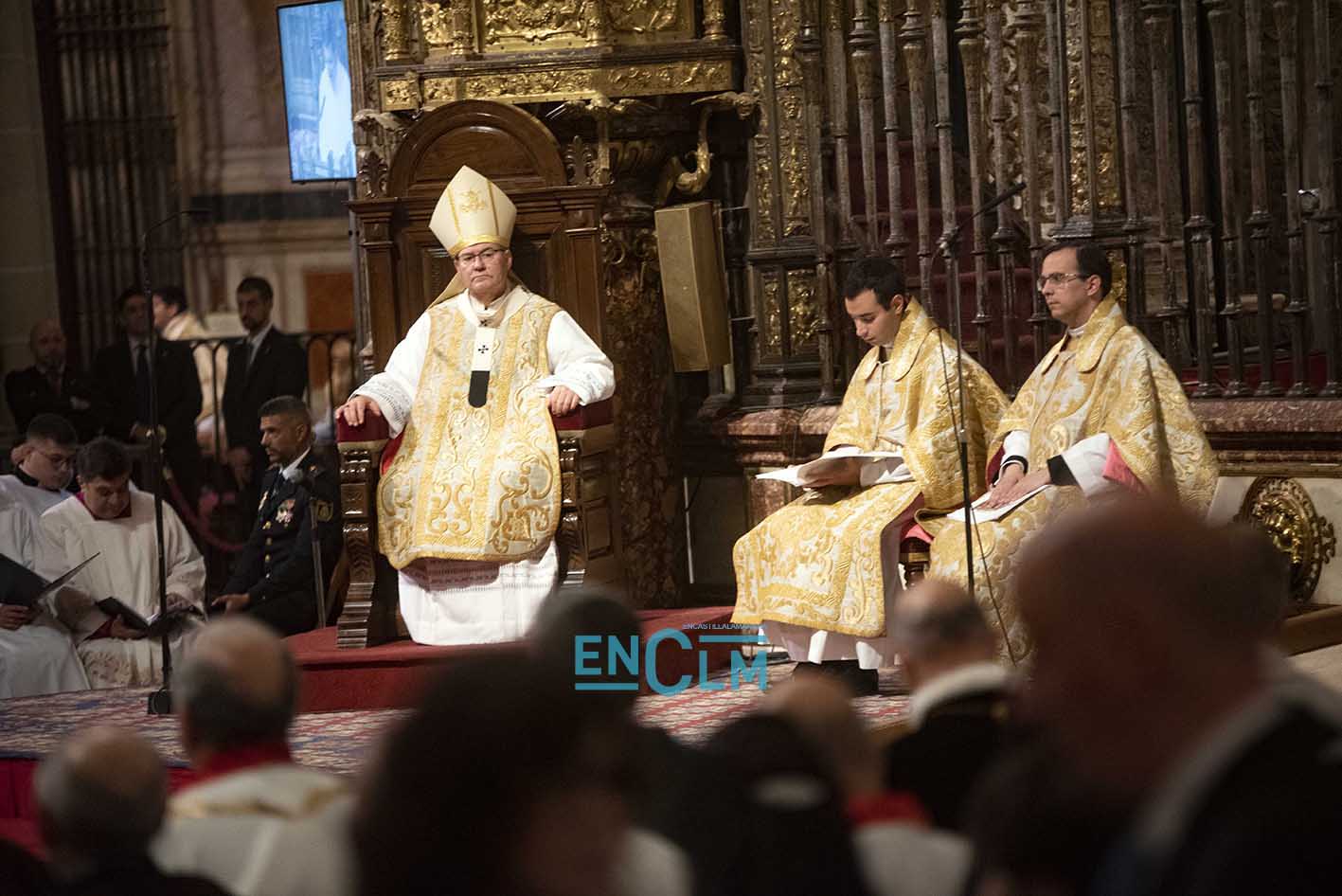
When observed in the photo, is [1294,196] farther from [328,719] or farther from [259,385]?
[259,385]

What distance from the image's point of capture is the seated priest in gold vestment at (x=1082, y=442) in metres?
7.16

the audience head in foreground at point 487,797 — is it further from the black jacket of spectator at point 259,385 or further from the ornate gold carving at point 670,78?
the black jacket of spectator at point 259,385

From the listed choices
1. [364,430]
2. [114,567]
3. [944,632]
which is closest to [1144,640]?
[944,632]

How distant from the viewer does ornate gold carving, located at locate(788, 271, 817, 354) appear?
9.38m

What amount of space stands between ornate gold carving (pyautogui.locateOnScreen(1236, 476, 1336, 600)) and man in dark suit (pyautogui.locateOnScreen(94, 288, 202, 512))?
6.02m

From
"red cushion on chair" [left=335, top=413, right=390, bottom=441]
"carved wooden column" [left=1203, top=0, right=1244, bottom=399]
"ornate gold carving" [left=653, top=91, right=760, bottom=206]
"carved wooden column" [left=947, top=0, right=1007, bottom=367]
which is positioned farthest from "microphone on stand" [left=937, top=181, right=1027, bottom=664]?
"red cushion on chair" [left=335, top=413, right=390, bottom=441]

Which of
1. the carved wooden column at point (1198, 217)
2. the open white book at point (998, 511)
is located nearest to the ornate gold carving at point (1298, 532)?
the carved wooden column at point (1198, 217)

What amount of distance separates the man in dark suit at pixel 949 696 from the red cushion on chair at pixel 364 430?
5372 millimetres

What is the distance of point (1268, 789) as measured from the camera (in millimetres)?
1998

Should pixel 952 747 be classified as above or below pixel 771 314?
below

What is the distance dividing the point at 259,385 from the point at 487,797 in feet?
30.9

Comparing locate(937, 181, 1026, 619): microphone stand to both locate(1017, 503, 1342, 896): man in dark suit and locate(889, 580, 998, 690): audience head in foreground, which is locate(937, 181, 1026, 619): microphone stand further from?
locate(1017, 503, 1342, 896): man in dark suit

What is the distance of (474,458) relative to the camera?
8156 millimetres

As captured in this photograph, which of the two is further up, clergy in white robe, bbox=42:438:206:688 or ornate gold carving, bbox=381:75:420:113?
ornate gold carving, bbox=381:75:420:113
